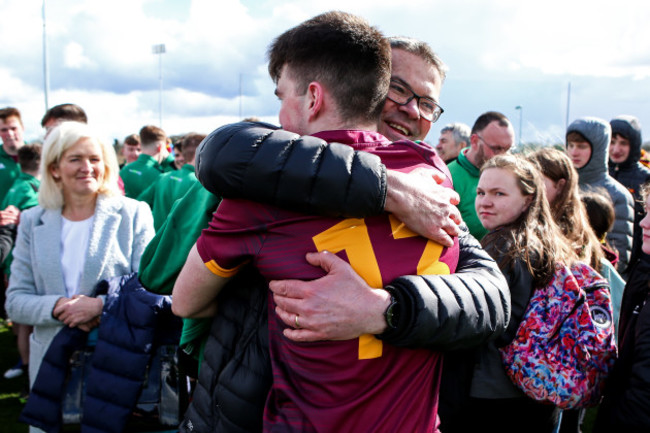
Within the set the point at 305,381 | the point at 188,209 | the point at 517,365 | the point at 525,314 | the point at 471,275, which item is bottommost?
the point at 517,365

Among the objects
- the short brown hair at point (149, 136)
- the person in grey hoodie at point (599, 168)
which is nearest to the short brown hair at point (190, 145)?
the short brown hair at point (149, 136)

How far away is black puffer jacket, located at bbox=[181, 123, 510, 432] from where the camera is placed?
119cm

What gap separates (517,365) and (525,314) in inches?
9.7

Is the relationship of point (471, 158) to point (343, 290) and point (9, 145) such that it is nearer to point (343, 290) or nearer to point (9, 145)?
point (343, 290)

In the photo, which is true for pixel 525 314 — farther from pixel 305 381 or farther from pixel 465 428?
pixel 305 381

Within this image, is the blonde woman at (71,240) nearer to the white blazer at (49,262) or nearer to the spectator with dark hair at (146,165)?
the white blazer at (49,262)

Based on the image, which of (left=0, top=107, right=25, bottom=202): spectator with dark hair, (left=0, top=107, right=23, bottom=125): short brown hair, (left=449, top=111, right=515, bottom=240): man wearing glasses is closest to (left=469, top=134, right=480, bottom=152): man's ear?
(left=449, top=111, right=515, bottom=240): man wearing glasses

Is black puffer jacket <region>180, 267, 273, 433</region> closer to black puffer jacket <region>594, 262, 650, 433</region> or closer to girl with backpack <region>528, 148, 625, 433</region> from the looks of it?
black puffer jacket <region>594, 262, 650, 433</region>

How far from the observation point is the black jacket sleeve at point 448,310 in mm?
1235

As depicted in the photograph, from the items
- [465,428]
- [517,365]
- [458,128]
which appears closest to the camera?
[517,365]

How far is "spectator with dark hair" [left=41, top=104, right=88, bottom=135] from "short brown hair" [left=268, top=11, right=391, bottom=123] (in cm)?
428

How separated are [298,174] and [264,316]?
0.45 metres

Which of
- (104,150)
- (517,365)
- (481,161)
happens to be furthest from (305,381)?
(481,161)

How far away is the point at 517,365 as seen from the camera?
2.35 meters
